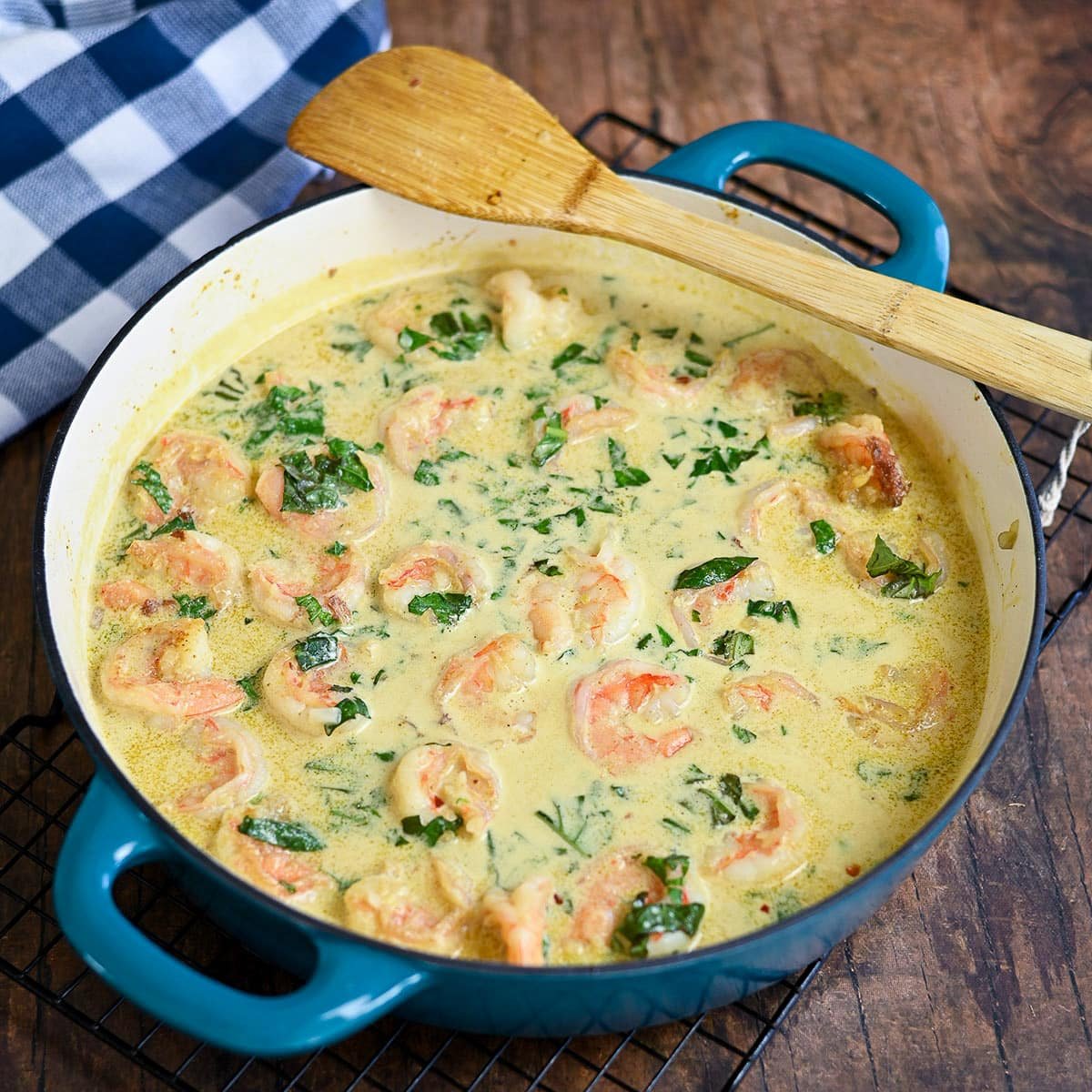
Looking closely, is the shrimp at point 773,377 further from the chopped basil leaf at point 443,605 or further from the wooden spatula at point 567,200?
the chopped basil leaf at point 443,605

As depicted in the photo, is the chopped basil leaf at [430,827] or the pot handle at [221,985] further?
the chopped basil leaf at [430,827]

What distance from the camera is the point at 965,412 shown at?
3.11m

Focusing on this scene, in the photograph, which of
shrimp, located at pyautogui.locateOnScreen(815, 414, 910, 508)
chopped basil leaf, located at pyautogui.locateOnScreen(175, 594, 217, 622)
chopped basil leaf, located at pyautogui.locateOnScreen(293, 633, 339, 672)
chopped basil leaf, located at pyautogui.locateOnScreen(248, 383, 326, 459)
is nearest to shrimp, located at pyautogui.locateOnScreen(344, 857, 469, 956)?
chopped basil leaf, located at pyautogui.locateOnScreen(293, 633, 339, 672)

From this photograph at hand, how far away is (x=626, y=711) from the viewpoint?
8.99ft

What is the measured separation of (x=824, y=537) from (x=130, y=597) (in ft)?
5.06

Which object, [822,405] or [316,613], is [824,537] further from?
[316,613]

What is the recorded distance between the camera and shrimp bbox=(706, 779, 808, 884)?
2.52 metres

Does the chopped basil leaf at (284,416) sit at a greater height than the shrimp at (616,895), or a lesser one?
greater

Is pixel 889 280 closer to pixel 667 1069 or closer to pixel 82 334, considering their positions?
pixel 667 1069

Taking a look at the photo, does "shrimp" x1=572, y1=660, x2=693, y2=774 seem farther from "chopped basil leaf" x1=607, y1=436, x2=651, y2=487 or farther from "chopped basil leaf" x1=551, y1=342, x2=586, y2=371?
"chopped basil leaf" x1=551, y1=342, x2=586, y2=371

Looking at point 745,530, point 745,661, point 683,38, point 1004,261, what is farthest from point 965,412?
point 683,38

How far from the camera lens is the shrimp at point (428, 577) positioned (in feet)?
9.45

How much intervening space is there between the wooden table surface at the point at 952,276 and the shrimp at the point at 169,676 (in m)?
0.43

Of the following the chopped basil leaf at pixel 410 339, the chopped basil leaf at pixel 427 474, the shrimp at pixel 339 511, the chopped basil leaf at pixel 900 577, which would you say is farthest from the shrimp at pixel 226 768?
the chopped basil leaf at pixel 900 577
